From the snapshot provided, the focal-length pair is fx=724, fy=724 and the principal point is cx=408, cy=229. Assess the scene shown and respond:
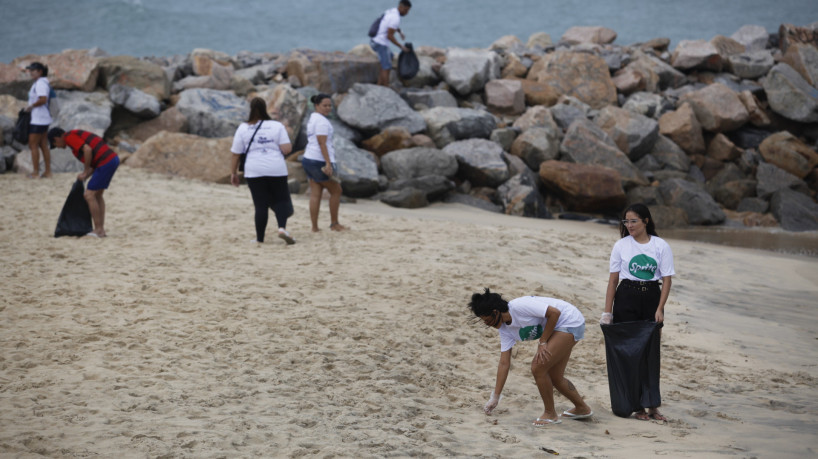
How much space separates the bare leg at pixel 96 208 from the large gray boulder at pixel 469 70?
11.4 metres

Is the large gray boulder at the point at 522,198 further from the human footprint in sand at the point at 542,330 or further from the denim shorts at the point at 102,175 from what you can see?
the human footprint in sand at the point at 542,330

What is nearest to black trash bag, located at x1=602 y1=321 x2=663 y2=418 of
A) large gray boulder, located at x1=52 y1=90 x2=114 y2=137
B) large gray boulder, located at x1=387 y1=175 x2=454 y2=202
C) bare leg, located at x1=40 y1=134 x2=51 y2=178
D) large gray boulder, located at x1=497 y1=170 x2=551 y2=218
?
large gray boulder, located at x1=497 y1=170 x2=551 y2=218

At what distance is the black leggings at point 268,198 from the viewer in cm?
857

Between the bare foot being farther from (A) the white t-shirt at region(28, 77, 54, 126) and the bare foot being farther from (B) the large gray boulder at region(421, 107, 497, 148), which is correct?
(B) the large gray boulder at region(421, 107, 497, 148)

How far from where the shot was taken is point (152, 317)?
6.26 meters

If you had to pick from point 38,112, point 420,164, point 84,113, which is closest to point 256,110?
point 38,112

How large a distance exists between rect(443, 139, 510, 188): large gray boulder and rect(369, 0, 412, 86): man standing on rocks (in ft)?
9.43

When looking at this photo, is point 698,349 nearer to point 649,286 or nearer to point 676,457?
point 649,286

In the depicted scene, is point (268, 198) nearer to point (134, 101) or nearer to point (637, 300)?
point (637, 300)

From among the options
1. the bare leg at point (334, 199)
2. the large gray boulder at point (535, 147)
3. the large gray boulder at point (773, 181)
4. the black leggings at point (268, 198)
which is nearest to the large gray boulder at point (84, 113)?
the bare leg at point (334, 199)

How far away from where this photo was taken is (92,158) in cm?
851

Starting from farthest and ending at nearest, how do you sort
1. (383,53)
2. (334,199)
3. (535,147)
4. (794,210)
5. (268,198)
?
(383,53) → (535,147) → (794,210) → (334,199) → (268,198)

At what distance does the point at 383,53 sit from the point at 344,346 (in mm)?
12000

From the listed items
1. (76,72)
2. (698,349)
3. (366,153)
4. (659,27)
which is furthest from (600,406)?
(659,27)
